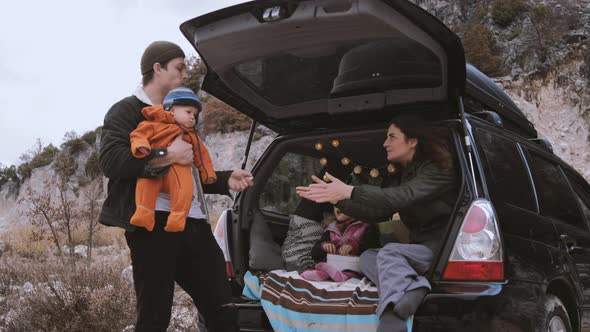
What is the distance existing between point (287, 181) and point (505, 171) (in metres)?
1.69

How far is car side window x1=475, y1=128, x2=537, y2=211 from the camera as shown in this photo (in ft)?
9.96

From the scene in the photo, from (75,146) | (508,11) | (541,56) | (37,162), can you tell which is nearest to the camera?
(541,56)

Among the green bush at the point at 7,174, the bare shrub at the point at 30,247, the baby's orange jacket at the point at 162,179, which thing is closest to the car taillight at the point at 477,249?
the baby's orange jacket at the point at 162,179

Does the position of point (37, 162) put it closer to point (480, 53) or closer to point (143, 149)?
point (480, 53)

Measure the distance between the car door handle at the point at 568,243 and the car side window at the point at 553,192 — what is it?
16 centimetres

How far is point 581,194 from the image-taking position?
447 cm

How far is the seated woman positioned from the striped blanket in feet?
0.36

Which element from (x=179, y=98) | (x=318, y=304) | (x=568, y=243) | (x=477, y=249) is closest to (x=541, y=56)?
(x=568, y=243)

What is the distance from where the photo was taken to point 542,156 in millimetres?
4051

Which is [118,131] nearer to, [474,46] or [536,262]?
[536,262]

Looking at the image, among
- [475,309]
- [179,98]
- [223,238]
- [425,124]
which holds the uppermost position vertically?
[179,98]

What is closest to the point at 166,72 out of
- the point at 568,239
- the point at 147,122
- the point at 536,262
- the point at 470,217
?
the point at 147,122

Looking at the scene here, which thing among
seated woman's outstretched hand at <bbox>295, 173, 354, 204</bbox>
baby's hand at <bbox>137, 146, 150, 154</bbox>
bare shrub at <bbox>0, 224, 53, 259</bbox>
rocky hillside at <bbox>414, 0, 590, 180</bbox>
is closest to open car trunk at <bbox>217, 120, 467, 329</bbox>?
seated woman's outstretched hand at <bbox>295, 173, 354, 204</bbox>

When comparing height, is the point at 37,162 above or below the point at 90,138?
below
